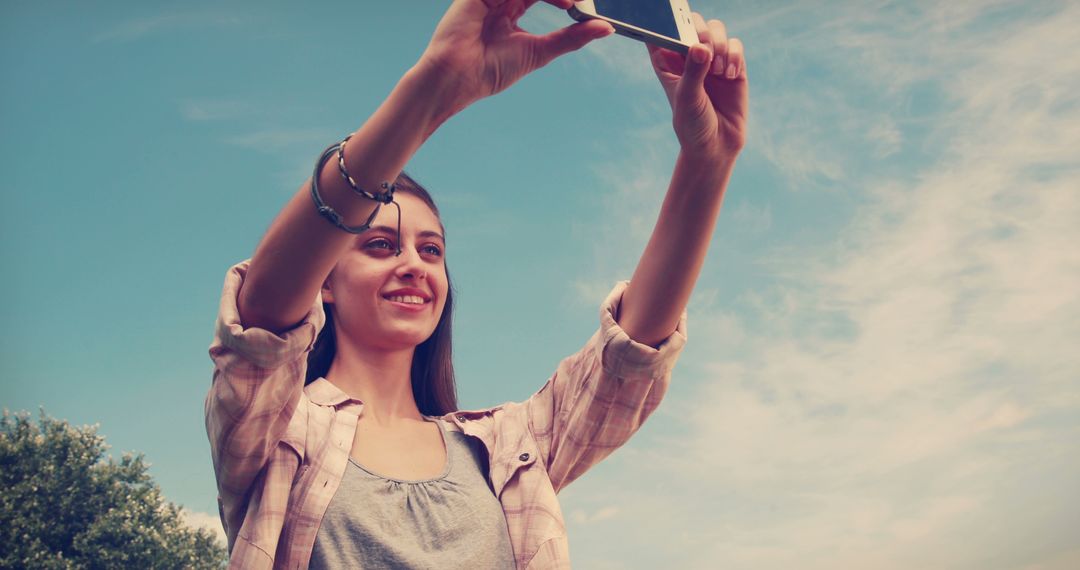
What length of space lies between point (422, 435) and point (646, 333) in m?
1.03

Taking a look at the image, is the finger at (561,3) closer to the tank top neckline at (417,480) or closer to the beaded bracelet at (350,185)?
the beaded bracelet at (350,185)

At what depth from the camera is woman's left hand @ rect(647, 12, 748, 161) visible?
2629 mm

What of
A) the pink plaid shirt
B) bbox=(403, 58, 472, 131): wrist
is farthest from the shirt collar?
bbox=(403, 58, 472, 131): wrist

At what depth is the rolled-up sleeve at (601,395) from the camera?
2949 mm

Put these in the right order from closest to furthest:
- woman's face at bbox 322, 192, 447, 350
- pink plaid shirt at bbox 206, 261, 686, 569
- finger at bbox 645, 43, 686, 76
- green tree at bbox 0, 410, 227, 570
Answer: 1. pink plaid shirt at bbox 206, 261, 686, 569
2. finger at bbox 645, 43, 686, 76
3. woman's face at bbox 322, 192, 447, 350
4. green tree at bbox 0, 410, 227, 570

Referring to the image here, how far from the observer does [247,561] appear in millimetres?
2594

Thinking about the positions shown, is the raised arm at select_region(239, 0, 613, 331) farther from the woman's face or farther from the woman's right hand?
the woman's face

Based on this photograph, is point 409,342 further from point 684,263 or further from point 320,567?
point 684,263

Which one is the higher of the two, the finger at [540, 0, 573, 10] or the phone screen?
the phone screen

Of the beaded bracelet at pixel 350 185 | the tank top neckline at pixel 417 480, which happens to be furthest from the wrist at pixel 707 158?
the tank top neckline at pixel 417 480

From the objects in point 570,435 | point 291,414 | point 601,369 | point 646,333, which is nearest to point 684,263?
point 646,333

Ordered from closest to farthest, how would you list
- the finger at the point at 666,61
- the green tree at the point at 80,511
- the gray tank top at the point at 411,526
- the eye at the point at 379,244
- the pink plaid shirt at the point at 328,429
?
the pink plaid shirt at the point at 328,429, the gray tank top at the point at 411,526, the finger at the point at 666,61, the eye at the point at 379,244, the green tree at the point at 80,511

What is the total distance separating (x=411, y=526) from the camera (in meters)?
2.82

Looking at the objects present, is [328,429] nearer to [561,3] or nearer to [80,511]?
[561,3]
